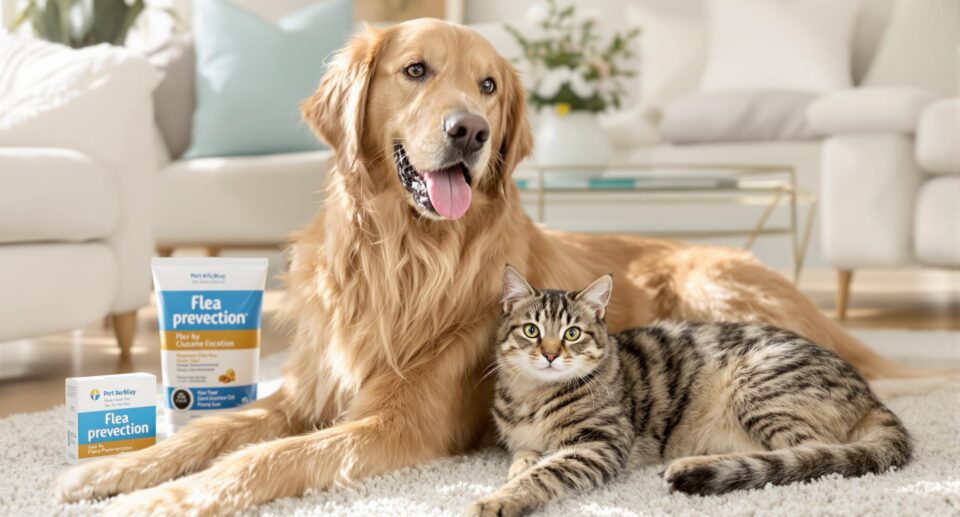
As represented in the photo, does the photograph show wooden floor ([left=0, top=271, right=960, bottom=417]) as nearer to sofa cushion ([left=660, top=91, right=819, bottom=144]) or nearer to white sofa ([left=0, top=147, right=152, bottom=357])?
white sofa ([left=0, top=147, right=152, bottom=357])

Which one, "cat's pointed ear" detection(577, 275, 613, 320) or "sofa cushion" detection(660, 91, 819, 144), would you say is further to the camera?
"sofa cushion" detection(660, 91, 819, 144)

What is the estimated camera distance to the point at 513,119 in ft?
6.66

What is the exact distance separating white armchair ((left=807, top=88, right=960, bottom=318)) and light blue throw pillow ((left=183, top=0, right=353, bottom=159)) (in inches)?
83.0

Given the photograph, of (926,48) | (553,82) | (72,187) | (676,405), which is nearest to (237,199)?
(72,187)

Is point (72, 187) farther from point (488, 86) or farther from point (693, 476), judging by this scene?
point (693, 476)

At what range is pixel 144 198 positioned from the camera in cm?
297

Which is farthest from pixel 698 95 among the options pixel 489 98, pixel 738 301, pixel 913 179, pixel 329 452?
pixel 329 452

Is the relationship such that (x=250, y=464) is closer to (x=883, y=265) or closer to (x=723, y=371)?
(x=723, y=371)

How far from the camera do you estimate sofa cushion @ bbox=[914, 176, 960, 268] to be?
12.0 feet

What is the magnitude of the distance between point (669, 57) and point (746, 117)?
981 mm

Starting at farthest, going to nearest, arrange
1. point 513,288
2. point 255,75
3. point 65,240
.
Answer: point 255,75 < point 65,240 < point 513,288

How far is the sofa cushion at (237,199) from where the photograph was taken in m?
3.74

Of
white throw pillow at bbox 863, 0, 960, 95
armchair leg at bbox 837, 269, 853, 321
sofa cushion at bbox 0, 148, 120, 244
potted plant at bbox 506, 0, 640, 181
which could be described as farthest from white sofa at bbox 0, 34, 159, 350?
white throw pillow at bbox 863, 0, 960, 95

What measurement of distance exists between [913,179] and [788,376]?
98.4 inches
